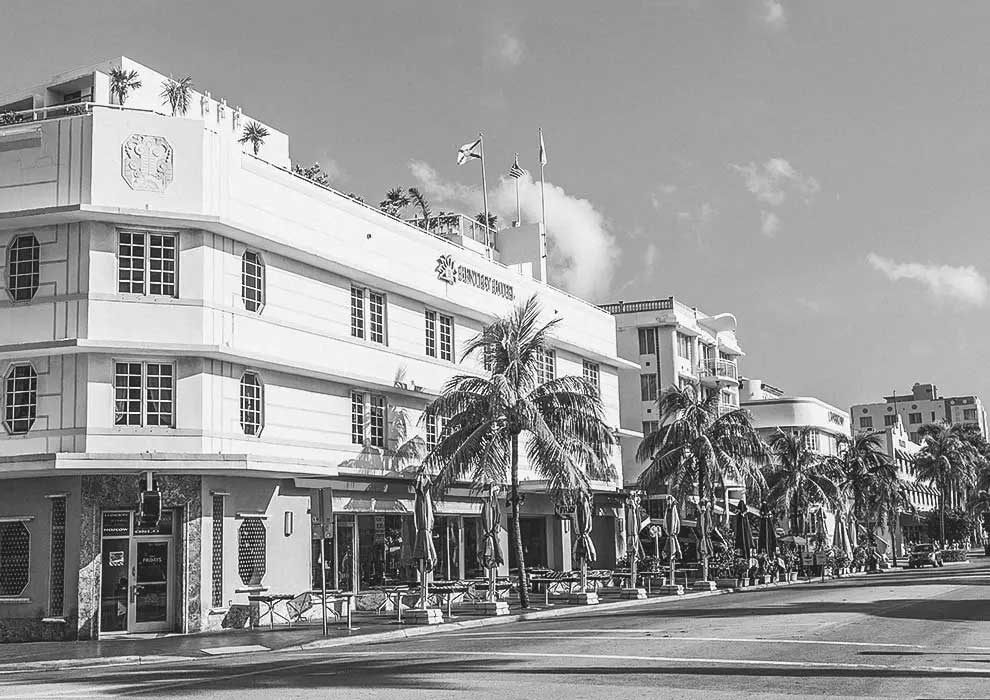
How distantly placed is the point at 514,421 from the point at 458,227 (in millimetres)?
16129

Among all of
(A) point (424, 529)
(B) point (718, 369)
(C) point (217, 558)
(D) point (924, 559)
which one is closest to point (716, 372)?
(B) point (718, 369)

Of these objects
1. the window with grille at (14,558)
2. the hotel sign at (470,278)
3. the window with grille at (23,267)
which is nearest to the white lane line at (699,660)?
the window with grille at (14,558)

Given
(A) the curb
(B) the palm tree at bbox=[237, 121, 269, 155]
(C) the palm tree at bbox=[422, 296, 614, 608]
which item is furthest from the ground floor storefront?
(B) the palm tree at bbox=[237, 121, 269, 155]

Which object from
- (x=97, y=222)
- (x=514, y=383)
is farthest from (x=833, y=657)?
(x=97, y=222)

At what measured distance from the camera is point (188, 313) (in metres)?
27.3

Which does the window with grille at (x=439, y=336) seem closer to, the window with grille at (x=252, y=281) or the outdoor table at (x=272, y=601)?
the window with grille at (x=252, y=281)

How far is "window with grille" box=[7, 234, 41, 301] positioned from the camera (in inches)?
1057

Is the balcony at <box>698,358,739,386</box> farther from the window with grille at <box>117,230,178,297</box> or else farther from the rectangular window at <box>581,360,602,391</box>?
the window with grille at <box>117,230,178,297</box>

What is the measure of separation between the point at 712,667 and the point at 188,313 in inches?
633

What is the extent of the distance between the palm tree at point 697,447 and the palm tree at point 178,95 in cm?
2189

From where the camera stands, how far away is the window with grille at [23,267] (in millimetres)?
26859

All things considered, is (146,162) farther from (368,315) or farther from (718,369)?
(718,369)

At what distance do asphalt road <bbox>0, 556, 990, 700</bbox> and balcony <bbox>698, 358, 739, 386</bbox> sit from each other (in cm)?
4384

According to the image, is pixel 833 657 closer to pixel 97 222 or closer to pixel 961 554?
pixel 97 222
